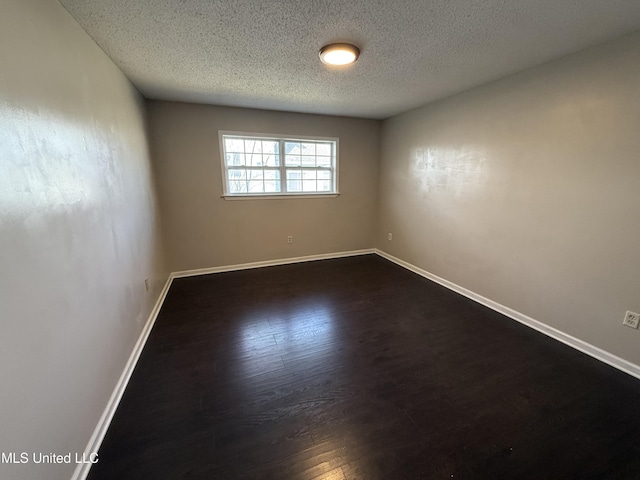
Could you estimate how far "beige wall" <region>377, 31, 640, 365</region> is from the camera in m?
1.87

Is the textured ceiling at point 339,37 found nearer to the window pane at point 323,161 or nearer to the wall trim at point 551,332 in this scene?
the window pane at point 323,161

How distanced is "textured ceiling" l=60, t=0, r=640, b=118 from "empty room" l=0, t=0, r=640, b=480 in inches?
0.8

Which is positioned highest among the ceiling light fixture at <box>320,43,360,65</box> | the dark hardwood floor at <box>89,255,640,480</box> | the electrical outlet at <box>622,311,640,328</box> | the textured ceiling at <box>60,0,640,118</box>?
the textured ceiling at <box>60,0,640,118</box>

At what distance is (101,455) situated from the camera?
133 centimetres

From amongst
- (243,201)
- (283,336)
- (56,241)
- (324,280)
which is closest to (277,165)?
(243,201)

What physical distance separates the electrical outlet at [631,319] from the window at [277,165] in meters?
3.43

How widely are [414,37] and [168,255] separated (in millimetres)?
3671

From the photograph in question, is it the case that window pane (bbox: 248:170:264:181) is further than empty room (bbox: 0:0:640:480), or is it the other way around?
window pane (bbox: 248:170:264:181)

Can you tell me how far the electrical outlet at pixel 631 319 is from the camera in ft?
6.10

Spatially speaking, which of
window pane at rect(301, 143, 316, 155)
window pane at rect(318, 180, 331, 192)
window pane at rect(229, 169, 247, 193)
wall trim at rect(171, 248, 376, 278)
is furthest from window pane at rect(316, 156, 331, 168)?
wall trim at rect(171, 248, 376, 278)

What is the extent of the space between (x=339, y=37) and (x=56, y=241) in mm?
2010

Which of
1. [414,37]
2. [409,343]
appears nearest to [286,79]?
[414,37]

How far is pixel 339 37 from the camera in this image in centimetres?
180

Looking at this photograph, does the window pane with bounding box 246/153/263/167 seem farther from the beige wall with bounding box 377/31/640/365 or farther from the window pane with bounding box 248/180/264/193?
the beige wall with bounding box 377/31/640/365
